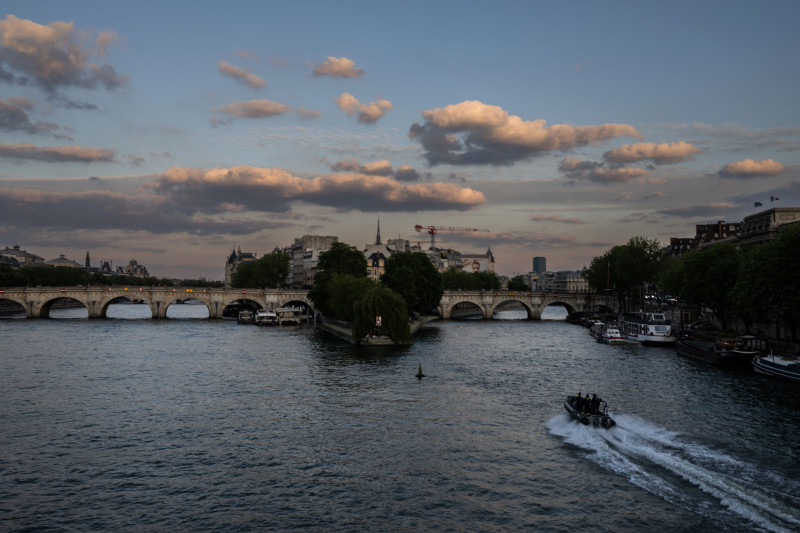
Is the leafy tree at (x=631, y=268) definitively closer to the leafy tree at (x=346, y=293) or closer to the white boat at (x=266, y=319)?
the leafy tree at (x=346, y=293)

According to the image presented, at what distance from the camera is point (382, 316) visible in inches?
3034

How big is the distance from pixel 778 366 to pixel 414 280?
68.7 m

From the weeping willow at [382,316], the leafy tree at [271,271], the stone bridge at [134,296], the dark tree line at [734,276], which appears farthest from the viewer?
the leafy tree at [271,271]

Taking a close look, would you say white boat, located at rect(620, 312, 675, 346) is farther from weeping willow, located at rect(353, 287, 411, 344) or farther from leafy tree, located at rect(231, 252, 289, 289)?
leafy tree, located at rect(231, 252, 289, 289)

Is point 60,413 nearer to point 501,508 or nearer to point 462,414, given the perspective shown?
point 462,414

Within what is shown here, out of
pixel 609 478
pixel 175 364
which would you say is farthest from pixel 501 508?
pixel 175 364

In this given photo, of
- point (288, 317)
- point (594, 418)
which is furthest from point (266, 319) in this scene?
point (594, 418)

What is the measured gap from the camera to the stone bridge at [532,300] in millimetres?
145625

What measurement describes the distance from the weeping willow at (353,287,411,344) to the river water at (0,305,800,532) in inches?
632

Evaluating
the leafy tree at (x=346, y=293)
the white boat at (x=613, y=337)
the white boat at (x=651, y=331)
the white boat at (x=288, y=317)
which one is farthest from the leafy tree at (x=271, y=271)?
the white boat at (x=651, y=331)

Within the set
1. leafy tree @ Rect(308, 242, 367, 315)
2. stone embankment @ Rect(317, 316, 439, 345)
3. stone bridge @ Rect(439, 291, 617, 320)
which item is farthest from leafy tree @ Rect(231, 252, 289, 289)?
stone embankment @ Rect(317, 316, 439, 345)

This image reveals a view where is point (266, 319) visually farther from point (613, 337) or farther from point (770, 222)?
point (770, 222)

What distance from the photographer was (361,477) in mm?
28203

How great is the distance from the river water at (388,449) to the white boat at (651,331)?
76.8ft
